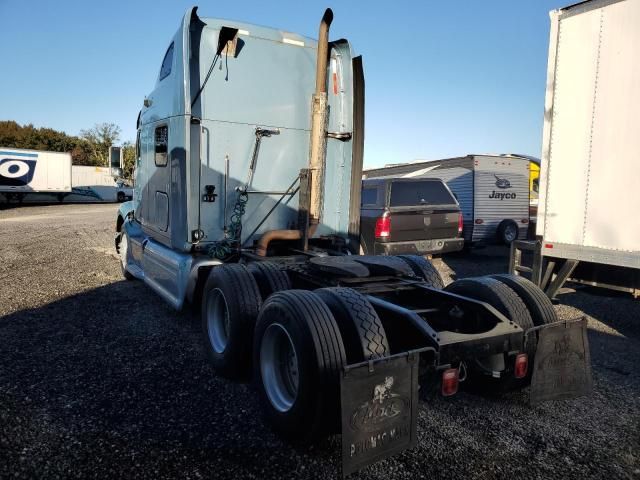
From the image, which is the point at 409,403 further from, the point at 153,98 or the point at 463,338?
the point at 153,98

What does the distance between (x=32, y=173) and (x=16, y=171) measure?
0.81m

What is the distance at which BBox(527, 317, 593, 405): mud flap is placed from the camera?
3.13m

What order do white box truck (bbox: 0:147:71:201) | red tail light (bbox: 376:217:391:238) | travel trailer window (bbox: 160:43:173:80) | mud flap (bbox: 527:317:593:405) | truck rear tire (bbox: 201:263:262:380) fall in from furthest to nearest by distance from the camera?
white box truck (bbox: 0:147:71:201), red tail light (bbox: 376:217:391:238), travel trailer window (bbox: 160:43:173:80), truck rear tire (bbox: 201:263:262:380), mud flap (bbox: 527:317:593:405)

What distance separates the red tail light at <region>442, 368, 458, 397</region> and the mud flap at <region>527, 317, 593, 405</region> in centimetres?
57

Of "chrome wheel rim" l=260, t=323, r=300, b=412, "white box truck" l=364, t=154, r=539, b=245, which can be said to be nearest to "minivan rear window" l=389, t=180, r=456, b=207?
"white box truck" l=364, t=154, r=539, b=245

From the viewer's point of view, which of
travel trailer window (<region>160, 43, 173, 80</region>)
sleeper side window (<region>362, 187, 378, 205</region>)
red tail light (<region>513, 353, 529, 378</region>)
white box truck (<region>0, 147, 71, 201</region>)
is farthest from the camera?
white box truck (<region>0, 147, 71, 201</region>)

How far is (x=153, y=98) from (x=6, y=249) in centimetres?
771

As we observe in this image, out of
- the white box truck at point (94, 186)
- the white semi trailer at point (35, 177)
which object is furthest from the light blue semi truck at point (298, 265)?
the white box truck at point (94, 186)

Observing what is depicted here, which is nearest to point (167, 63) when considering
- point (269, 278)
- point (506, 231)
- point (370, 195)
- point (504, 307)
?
point (269, 278)

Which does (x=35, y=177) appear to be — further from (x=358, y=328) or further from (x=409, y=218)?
(x=358, y=328)

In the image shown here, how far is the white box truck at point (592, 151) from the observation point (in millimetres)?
5180

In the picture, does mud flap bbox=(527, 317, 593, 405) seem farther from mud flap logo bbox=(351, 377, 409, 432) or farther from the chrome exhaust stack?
the chrome exhaust stack

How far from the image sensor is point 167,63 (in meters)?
5.90

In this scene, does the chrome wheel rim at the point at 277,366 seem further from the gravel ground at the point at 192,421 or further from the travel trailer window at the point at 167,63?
the travel trailer window at the point at 167,63
